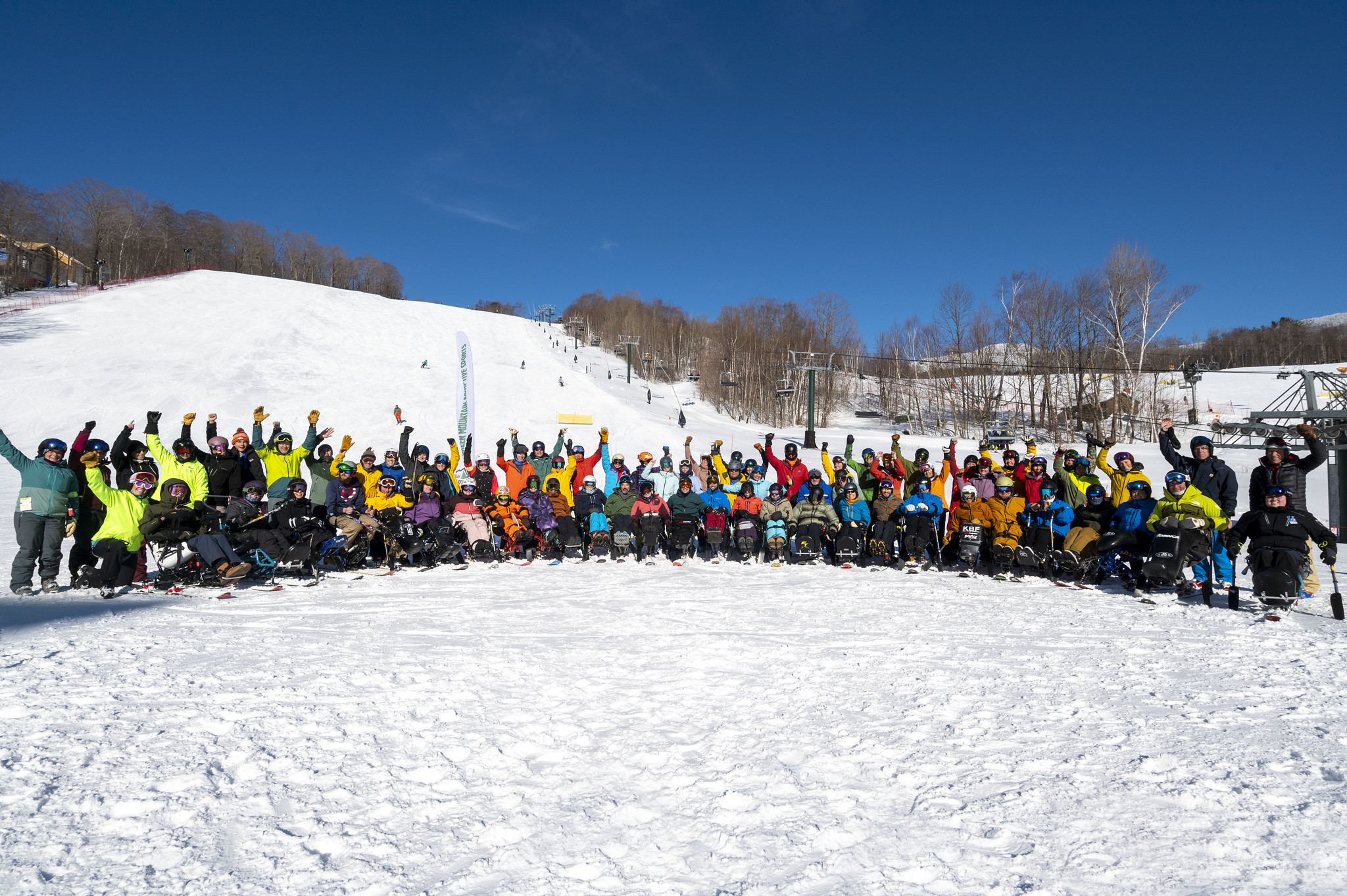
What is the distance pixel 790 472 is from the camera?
9.88m

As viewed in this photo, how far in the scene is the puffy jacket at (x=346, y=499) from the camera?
8.12m

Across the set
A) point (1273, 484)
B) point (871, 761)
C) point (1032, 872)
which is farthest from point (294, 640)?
point (1273, 484)

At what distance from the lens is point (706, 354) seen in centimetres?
6003

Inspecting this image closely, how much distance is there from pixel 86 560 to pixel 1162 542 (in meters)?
11.3

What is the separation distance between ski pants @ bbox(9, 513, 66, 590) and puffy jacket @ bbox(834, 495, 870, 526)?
8758 mm

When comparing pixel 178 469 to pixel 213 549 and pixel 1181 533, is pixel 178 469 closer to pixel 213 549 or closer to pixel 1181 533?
pixel 213 549

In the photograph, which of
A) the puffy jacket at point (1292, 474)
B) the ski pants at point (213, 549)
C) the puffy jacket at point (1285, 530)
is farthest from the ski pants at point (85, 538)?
the puffy jacket at point (1292, 474)

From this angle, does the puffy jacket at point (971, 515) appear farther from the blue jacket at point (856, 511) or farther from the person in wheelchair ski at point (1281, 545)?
the person in wheelchair ski at point (1281, 545)

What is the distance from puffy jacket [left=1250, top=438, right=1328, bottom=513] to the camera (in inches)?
255

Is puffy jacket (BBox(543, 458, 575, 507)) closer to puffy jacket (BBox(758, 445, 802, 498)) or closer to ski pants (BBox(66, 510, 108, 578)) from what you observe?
puffy jacket (BBox(758, 445, 802, 498))

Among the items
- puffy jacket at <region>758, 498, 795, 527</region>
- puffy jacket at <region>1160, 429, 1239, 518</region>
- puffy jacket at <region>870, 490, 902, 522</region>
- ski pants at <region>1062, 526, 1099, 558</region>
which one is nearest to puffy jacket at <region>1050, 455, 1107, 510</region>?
ski pants at <region>1062, 526, 1099, 558</region>

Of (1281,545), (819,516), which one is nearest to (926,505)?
(819,516)

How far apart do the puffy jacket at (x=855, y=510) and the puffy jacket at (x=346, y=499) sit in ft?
20.6

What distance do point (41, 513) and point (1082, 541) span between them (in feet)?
36.0
